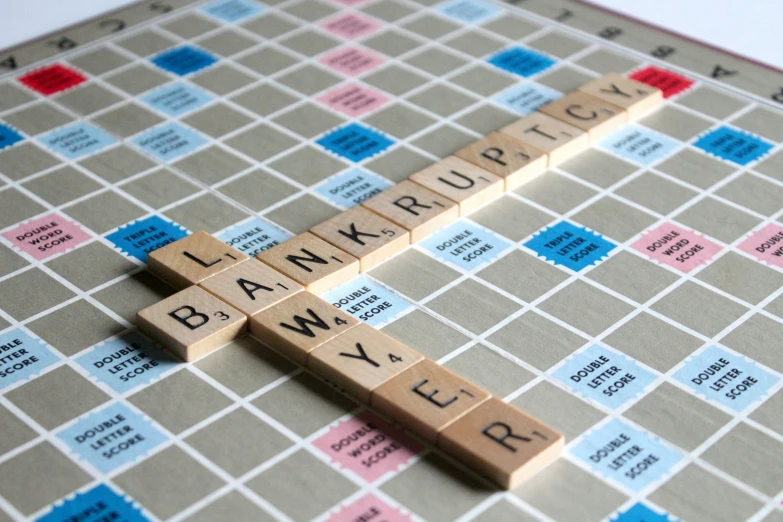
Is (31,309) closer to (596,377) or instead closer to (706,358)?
(596,377)

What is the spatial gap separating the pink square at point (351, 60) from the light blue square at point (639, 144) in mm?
758

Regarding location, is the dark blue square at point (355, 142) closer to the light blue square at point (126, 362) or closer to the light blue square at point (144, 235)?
the light blue square at point (144, 235)

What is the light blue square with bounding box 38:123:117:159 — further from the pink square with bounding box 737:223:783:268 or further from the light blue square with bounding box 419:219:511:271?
the pink square with bounding box 737:223:783:268

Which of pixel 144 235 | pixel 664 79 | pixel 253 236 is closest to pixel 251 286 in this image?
pixel 253 236

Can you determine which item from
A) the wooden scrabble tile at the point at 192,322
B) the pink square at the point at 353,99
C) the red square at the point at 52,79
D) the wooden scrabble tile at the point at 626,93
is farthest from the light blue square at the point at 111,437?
the wooden scrabble tile at the point at 626,93

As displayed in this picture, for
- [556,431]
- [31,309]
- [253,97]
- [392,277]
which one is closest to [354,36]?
[253,97]

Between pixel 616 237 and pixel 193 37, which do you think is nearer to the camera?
pixel 616 237

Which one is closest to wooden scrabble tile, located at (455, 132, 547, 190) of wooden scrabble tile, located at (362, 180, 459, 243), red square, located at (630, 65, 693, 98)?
wooden scrabble tile, located at (362, 180, 459, 243)

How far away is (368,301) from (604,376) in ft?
1.69

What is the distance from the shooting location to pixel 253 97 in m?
3.10

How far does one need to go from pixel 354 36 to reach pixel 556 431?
182cm

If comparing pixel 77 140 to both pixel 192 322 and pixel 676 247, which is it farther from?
pixel 676 247

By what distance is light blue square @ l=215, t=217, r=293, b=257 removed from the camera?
249 cm

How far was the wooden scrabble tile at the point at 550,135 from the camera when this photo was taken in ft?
9.11
